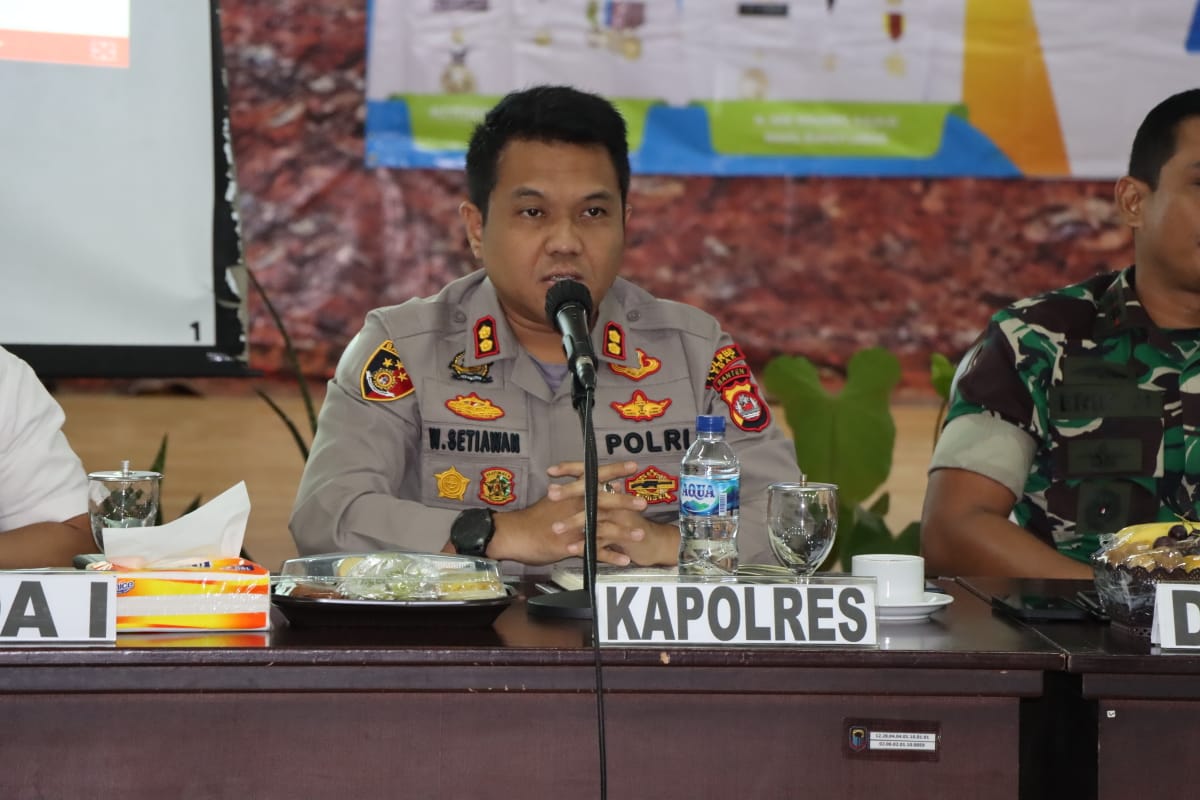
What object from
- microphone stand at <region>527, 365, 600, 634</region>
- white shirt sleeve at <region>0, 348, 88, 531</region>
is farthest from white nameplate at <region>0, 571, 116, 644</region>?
white shirt sleeve at <region>0, 348, 88, 531</region>

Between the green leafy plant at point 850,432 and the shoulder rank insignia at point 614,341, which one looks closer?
the shoulder rank insignia at point 614,341

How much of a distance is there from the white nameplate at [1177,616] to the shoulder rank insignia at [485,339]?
1.04m

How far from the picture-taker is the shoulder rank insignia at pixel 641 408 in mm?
1996

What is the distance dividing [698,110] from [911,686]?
3945 millimetres

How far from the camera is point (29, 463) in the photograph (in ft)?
5.71

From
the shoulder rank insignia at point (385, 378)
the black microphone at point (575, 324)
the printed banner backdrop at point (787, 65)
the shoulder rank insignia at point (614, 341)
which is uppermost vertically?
the printed banner backdrop at point (787, 65)

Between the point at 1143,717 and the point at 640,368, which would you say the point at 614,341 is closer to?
the point at 640,368

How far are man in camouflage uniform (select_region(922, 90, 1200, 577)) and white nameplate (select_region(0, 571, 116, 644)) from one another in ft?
4.13

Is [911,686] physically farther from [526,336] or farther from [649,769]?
[526,336]

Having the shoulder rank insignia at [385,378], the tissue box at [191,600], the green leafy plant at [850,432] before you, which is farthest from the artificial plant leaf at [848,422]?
the tissue box at [191,600]

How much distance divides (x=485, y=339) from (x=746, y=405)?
1.26 feet

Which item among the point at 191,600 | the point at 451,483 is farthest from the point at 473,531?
the point at 191,600

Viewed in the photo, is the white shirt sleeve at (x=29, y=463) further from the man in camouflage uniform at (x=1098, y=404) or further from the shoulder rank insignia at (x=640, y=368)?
the man in camouflage uniform at (x=1098, y=404)

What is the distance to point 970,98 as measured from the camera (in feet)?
16.0
